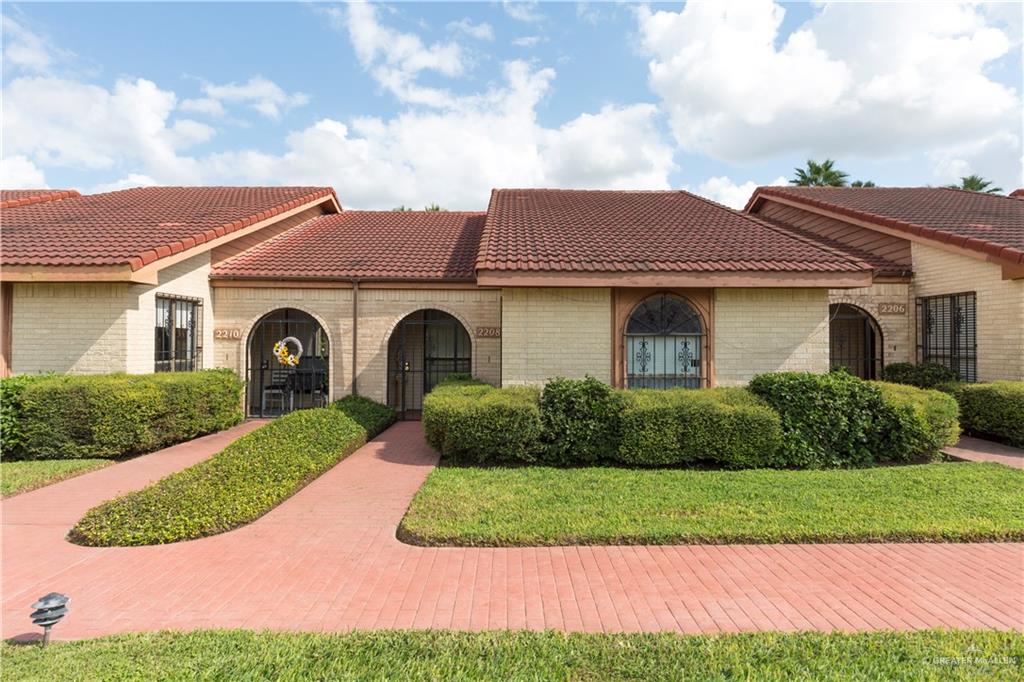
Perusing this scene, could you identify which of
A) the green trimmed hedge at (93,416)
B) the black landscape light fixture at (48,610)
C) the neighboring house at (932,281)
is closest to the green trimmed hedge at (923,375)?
the neighboring house at (932,281)

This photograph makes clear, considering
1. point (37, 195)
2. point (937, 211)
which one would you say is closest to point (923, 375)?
point (937, 211)

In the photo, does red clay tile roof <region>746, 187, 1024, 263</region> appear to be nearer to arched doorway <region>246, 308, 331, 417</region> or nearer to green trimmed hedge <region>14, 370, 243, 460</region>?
arched doorway <region>246, 308, 331, 417</region>

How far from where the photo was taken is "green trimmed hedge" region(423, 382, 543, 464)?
7.60 metres

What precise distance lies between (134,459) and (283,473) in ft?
12.0

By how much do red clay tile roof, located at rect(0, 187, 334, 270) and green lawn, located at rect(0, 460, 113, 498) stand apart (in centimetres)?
336

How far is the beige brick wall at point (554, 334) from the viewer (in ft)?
31.6

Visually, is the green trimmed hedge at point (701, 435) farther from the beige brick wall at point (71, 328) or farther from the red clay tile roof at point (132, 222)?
the beige brick wall at point (71, 328)

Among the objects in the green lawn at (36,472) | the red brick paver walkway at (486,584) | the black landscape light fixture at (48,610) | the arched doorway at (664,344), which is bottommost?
the red brick paver walkway at (486,584)

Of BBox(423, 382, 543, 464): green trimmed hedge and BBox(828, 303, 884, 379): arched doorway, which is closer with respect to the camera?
BBox(423, 382, 543, 464): green trimmed hedge

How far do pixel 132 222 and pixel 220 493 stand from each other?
894 cm

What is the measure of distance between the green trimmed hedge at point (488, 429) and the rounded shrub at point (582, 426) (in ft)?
0.69

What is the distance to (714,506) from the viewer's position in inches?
229

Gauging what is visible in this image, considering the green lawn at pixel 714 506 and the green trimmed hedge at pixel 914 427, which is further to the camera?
the green trimmed hedge at pixel 914 427

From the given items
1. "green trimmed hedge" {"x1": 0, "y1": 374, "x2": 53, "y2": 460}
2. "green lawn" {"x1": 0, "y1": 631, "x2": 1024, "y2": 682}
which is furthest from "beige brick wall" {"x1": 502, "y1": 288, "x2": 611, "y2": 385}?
"green trimmed hedge" {"x1": 0, "y1": 374, "x2": 53, "y2": 460}
